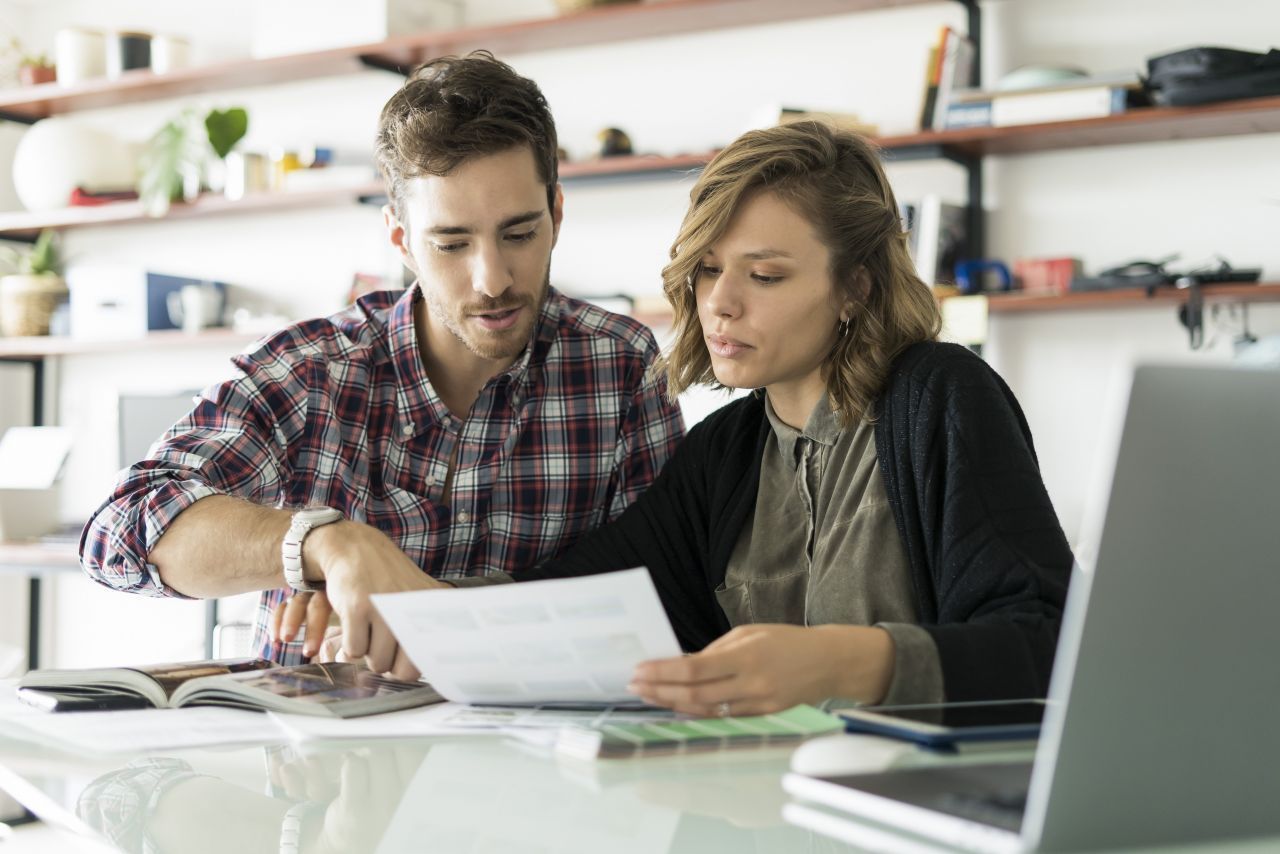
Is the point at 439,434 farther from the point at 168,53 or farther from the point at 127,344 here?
the point at 168,53

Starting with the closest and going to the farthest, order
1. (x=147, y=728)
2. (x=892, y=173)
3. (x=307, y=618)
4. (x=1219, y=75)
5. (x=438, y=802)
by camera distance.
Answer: (x=438, y=802)
(x=147, y=728)
(x=307, y=618)
(x=1219, y=75)
(x=892, y=173)

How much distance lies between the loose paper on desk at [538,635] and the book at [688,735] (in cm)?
5

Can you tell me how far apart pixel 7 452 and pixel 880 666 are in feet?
11.3

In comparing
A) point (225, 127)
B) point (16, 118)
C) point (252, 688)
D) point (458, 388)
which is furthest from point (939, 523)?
point (16, 118)

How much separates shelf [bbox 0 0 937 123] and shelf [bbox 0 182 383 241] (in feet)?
1.16

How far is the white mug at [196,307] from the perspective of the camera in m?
3.87

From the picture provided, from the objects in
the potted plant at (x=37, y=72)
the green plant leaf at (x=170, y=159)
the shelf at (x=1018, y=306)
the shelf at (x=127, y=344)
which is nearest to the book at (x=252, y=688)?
the shelf at (x=1018, y=306)

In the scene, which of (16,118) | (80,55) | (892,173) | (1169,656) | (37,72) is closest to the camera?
(1169,656)

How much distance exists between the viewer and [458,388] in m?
1.80

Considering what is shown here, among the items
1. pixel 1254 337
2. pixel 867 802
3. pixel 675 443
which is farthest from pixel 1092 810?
pixel 1254 337

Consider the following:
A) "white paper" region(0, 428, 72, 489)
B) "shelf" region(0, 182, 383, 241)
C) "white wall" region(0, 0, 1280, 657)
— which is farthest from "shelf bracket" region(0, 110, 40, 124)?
"white paper" region(0, 428, 72, 489)

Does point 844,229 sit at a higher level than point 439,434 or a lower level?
higher

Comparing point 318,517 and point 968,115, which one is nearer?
point 318,517

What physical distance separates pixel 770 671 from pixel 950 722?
0.14m
